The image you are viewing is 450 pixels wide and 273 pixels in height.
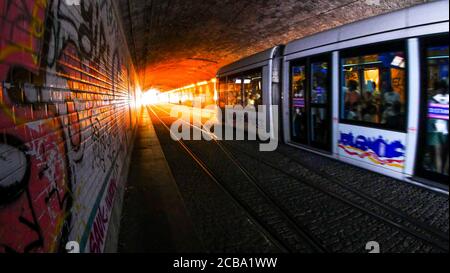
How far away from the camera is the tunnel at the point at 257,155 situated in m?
2.03

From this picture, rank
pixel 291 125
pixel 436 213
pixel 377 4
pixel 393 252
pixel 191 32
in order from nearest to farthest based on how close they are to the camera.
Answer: pixel 393 252, pixel 436 213, pixel 291 125, pixel 377 4, pixel 191 32

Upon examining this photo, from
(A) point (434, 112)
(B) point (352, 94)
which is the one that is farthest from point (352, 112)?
(A) point (434, 112)

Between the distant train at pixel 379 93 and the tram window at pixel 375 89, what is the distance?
2cm

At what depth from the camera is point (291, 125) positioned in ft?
30.7

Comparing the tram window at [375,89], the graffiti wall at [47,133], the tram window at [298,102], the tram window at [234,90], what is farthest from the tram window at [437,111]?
the tram window at [234,90]

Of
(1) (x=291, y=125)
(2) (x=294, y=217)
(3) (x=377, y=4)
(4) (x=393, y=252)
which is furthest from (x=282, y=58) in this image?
(4) (x=393, y=252)

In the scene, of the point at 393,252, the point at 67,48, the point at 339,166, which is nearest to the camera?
the point at 67,48

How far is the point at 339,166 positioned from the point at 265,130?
3860mm

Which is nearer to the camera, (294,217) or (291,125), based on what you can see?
(294,217)

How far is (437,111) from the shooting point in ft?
15.9

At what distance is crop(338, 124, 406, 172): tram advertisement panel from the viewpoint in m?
5.55

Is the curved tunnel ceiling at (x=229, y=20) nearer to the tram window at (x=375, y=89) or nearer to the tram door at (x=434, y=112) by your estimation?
the tram window at (x=375, y=89)

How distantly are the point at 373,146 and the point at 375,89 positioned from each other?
1.28 metres
